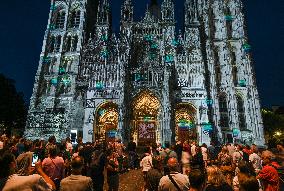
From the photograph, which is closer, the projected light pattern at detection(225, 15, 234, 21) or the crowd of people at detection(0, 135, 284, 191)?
the crowd of people at detection(0, 135, 284, 191)

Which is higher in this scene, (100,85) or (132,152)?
(100,85)

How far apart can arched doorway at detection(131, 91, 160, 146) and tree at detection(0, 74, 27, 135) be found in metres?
21.6

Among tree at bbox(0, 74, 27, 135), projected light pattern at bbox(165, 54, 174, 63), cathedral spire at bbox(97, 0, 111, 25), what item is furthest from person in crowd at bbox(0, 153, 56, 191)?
tree at bbox(0, 74, 27, 135)

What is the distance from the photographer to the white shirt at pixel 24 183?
3262 millimetres

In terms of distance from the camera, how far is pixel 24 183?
10.8 feet

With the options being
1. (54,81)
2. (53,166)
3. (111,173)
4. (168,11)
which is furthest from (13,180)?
(168,11)

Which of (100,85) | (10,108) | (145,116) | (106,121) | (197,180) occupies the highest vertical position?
(100,85)

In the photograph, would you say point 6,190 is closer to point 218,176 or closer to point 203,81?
point 218,176

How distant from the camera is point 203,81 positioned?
1187 inches

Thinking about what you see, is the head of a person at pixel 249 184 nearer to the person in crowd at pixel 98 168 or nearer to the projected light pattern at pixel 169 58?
the person in crowd at pixel 98 168

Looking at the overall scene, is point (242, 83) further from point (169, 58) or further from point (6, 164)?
point (6, 164)

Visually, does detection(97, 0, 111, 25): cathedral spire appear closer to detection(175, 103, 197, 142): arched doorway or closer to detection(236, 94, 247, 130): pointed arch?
detection(175, 103, 197, 142): arched doorway

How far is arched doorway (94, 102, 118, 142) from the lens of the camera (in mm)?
30219

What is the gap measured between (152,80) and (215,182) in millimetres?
26768
